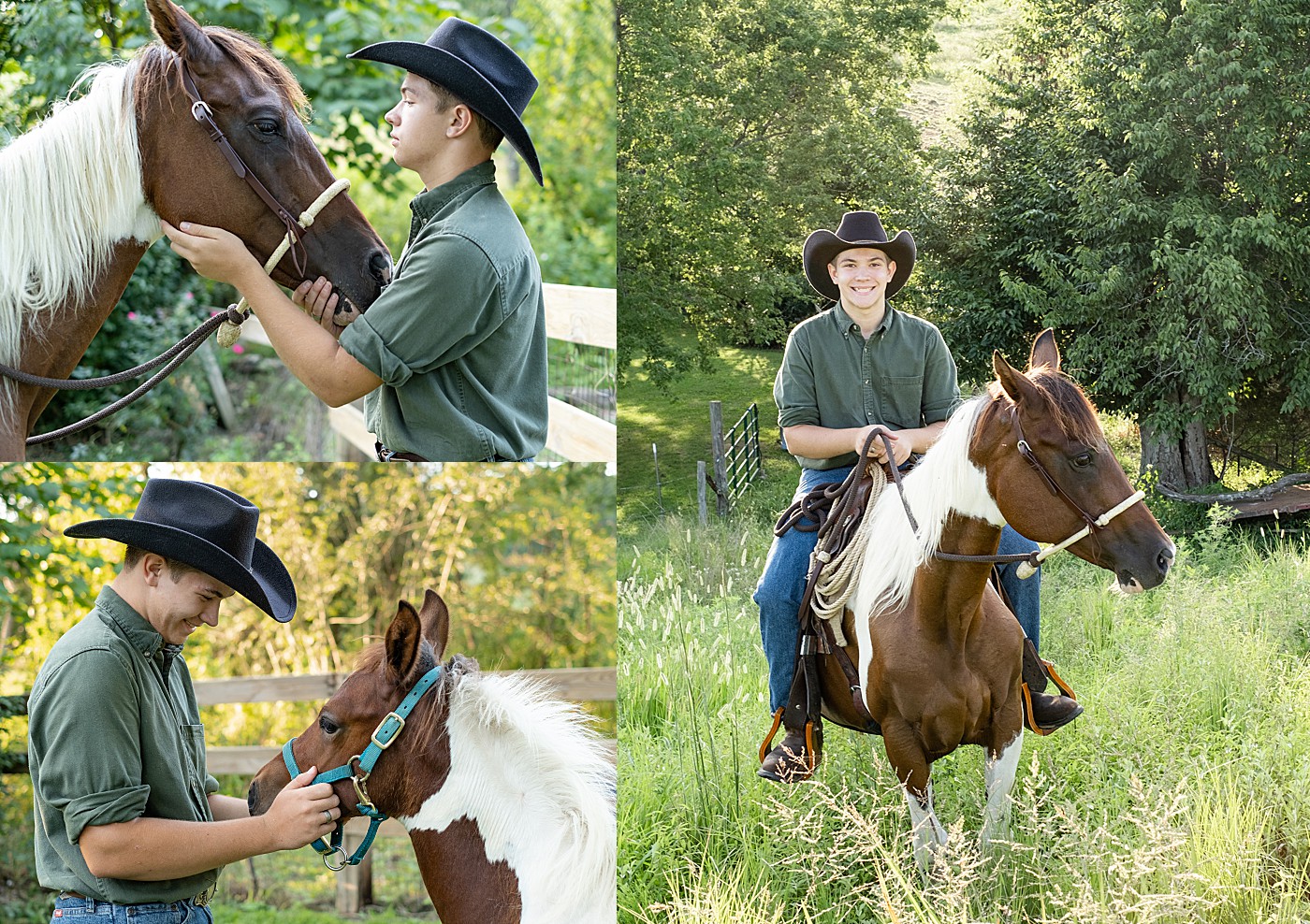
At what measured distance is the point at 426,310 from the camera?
6.44ft

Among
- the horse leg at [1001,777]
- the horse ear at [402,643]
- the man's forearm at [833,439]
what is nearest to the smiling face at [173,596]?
the horse ear at [402,643]

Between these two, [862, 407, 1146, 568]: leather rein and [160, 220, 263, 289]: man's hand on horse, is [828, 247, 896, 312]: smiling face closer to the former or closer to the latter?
[862, 407, 1146, 568]: leather rein

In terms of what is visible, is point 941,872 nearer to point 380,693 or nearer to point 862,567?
point 862,567

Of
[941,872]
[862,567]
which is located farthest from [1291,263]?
[941,872]

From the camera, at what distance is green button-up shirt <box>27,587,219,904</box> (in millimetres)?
1964

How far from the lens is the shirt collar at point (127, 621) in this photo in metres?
2.10

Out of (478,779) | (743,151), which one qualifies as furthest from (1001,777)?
(743,151)

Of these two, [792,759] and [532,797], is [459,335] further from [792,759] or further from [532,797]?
[792,759]

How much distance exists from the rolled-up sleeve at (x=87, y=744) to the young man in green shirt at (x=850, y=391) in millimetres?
1542

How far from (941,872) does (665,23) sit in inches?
91.7

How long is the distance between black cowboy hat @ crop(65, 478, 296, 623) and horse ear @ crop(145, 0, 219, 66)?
838mm

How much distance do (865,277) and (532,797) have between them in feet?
4.94

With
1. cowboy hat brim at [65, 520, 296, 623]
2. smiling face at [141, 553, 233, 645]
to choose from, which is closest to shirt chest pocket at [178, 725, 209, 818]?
smiling face at [141, 553, 233, 645]

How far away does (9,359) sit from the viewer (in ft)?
7.21
